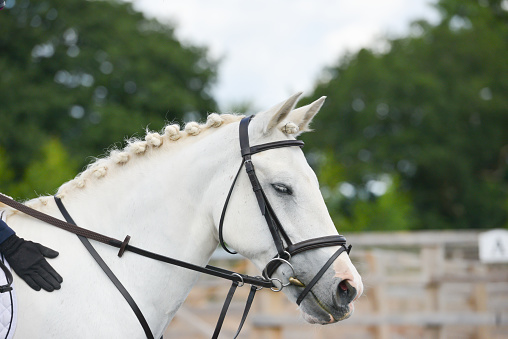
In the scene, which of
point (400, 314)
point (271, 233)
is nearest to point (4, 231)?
point (271, 233)

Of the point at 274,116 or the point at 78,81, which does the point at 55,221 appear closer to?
the point at 274,116

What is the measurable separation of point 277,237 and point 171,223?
647mm

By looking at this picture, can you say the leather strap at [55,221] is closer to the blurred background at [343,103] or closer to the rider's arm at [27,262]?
the rider's arm at [27,262]

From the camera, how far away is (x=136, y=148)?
3.55 m

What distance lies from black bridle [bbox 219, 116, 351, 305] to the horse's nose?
0.12 metres

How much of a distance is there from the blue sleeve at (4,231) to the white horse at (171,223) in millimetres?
217

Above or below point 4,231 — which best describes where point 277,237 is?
above

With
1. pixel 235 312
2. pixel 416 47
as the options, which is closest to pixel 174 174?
pixel 235 312

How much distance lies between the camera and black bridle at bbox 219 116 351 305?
3.16 meters

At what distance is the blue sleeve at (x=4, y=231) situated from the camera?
3001 millimetres

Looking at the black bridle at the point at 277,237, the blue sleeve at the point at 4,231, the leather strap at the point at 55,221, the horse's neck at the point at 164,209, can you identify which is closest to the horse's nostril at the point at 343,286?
the black bridle at the point at 277,237

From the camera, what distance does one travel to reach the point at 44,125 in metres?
30.6

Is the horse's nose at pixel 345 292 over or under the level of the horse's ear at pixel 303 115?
under

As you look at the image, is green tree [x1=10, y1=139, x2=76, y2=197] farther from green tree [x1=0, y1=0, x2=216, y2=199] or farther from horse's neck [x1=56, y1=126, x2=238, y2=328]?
horse's neck [x1=56, y1=126, x2=238, y2=328]
